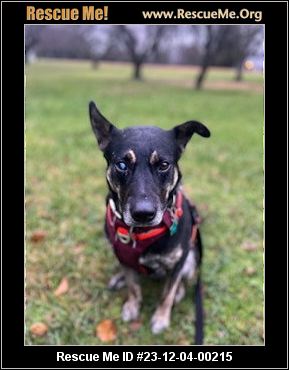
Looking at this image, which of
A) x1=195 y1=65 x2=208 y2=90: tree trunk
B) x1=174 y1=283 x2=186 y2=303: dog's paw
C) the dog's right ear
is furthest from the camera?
x1=195 y1=65 x2=208 y2=90: tree trunk

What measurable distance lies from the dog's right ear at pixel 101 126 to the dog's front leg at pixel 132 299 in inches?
43.4

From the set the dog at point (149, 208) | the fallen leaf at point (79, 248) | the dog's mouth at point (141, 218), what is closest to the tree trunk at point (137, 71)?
the fallen leaf at point (79, 248)

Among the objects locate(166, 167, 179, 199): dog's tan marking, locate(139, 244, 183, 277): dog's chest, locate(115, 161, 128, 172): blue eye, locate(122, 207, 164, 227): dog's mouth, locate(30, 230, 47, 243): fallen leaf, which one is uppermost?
locate(115, 161, 128, 172): blue eye

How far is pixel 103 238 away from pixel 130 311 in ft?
→ 3.67

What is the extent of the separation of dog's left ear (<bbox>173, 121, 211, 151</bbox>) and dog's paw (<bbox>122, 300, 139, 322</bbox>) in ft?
4.54

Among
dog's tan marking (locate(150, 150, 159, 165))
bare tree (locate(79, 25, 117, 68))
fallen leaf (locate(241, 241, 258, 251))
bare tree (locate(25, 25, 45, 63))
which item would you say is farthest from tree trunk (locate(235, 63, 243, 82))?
dog's tan marking (locate(150, 150, 159, 165))

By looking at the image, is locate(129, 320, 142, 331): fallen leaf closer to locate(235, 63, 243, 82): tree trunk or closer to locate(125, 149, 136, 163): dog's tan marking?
locate(125, 149, 136, 163): dog's tan marking

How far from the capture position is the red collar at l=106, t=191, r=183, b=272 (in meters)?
2.65

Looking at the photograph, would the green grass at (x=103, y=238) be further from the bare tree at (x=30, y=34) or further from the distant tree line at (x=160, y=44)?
the distant tree line at (x=160, y=44)

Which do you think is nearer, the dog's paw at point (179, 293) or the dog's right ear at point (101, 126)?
the dog's right ear at point (101, 126)

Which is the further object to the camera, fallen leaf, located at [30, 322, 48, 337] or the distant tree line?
the distant tree line

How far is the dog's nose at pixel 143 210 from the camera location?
224cm

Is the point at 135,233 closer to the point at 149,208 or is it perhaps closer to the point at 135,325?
the point at 149,208
